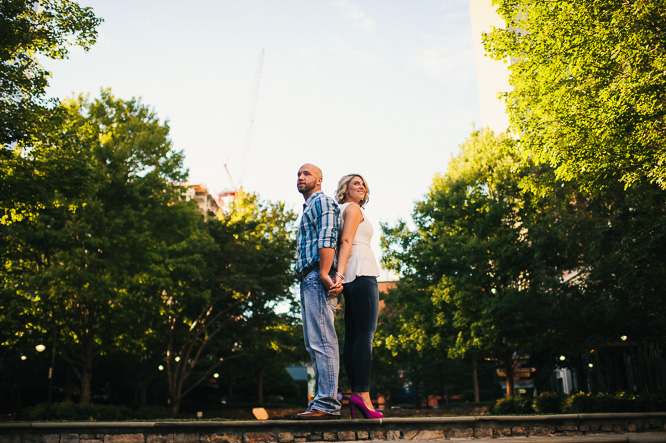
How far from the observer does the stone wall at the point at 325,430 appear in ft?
14.5

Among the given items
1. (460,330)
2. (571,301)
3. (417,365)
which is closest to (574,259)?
(571,301)

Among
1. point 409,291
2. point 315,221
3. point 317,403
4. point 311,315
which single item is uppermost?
point 409,291

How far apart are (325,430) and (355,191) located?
2.55 m

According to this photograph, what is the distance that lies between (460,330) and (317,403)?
2128cm

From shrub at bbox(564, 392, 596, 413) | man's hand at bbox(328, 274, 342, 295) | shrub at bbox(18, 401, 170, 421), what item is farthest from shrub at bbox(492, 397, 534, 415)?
man's hand at bbox(328, 274, 342, 295)

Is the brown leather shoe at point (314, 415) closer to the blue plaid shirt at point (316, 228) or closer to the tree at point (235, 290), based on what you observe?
the blue plaid shirt at point (316, 228)

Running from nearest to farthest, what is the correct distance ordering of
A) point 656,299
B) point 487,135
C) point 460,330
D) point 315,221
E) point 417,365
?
point 315,221 < point 656,299 < point 460,330 < point 487,135 < point 417,365

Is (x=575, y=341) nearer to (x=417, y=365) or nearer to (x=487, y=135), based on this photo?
(x=487, y=135)

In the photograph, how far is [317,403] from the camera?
4.76 meters

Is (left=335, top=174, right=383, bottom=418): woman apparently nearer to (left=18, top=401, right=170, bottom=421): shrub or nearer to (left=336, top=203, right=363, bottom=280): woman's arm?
(left=336, top=203, right=363, bottom=280): woman's arm

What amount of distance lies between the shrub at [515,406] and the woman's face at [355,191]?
1502cm

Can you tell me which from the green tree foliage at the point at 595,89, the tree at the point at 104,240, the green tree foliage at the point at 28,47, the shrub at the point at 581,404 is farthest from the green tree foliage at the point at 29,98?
the shrub at the point at 581,404

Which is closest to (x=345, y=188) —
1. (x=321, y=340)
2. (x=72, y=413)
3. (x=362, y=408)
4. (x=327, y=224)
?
(x=327, y=224)

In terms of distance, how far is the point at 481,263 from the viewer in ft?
77.3
